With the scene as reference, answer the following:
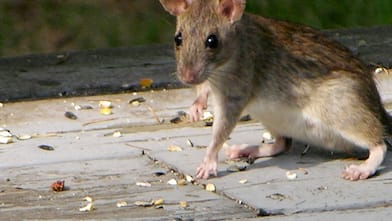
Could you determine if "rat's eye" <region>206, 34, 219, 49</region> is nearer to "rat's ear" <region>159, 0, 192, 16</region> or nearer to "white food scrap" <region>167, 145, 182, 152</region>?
"rat's ear" <region>159, 0, 192, 16</region>

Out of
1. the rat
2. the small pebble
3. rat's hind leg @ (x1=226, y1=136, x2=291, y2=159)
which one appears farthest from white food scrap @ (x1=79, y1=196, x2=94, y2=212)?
the small pebble

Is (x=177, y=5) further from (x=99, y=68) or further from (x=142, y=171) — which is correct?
(x=99, y=68)

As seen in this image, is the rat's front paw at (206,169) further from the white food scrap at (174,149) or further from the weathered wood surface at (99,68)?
the weathered wood surface at (99,68)

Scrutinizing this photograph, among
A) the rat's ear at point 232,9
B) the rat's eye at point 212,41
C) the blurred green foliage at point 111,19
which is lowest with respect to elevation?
the rat's eye at point 212,41

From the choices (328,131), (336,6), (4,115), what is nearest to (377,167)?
(328,131)

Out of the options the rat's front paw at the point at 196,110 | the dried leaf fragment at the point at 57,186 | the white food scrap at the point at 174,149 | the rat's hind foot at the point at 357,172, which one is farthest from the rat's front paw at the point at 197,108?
the dried leaf fragment at the point at 57,186
